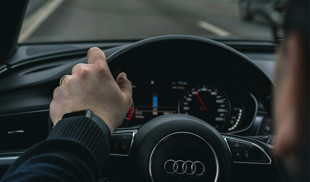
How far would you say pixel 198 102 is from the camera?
2.54 meters

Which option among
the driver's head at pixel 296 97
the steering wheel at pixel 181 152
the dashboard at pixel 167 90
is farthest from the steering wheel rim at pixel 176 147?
the driver's head at pixel 296 97

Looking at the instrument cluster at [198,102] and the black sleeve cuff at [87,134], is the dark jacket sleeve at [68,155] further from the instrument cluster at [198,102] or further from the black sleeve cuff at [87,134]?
the instrument cluster at [198,102]

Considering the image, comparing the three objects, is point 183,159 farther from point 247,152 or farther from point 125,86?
point 125,86

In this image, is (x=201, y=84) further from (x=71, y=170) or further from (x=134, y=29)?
(x=134, y=29)

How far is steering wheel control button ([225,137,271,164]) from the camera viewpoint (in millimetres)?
1972

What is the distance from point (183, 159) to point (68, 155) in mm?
785

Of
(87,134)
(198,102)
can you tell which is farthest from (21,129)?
(87,134)

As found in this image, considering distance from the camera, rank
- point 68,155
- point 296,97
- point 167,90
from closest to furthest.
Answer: point 296,97 < point 68,155 < point 167,90

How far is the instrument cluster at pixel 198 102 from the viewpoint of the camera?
8.13 ft

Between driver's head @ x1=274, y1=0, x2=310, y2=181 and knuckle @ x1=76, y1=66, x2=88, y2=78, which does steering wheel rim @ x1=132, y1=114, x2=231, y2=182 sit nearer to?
knuckle @ x1=76, y1=66, x2=88, y2=78

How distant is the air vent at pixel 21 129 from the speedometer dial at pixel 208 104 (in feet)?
→ 2.56

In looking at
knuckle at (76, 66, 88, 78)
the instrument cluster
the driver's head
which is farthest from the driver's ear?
the instrument cluster

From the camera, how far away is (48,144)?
1.19 m

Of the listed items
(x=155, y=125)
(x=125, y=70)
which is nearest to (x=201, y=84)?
(x=125, y=70)
